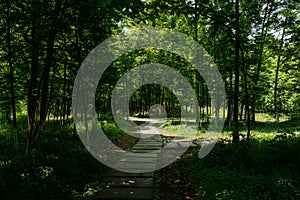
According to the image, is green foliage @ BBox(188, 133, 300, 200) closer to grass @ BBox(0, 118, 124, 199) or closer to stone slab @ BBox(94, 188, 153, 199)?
stone slab @ BBox(94, 188, 153, 199)

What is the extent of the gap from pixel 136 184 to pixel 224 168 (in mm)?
2440

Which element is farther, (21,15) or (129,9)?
(21,15)

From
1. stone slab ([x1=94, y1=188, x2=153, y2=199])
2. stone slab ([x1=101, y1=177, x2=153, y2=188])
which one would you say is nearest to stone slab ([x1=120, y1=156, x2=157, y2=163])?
stone slab ([x1=101, y1=177, x2=153, y2=188])

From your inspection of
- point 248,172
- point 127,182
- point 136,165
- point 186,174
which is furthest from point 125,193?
point 248,172

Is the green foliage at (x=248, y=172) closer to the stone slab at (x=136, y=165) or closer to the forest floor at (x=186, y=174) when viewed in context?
the forest floor at (x=186, y=174)

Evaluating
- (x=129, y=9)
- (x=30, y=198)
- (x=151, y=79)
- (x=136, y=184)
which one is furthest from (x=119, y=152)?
(x=151, y=79)

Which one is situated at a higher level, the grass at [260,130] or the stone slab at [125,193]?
the grass at [260,130]

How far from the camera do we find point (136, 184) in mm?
6637

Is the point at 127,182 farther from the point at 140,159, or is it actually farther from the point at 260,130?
the point at 260,130

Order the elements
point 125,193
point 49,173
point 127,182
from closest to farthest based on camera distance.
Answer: point 125,193 → point 49,173 → point 127,182

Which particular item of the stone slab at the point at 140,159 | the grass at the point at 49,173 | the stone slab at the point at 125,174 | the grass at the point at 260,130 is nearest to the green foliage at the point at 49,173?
the grass at the point at 49,173

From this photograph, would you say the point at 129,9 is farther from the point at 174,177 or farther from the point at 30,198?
the point at 174,177

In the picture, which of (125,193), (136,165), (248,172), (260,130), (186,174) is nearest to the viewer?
(125,193)

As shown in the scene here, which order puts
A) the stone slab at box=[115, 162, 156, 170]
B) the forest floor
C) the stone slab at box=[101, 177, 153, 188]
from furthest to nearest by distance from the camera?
1. the stone slab at box=[115, 162, 156, 170]
2. the stone slab at box=[101, 177, 153, 188]
3. the forest floor
